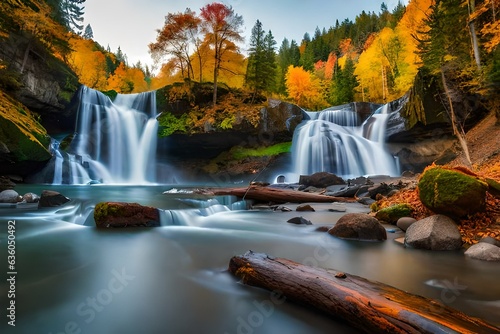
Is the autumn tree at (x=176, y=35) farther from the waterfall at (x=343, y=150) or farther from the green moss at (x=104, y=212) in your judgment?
the green moss at (x=104, y=212)

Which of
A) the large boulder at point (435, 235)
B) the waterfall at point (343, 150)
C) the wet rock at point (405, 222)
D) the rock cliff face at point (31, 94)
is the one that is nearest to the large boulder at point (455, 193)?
the large boulder at point (435, 235)

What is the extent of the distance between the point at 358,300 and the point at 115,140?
75.3 feet

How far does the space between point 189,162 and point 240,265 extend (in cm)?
2276

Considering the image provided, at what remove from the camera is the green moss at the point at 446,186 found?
5.14 metres

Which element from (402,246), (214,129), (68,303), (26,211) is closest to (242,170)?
(214,129)

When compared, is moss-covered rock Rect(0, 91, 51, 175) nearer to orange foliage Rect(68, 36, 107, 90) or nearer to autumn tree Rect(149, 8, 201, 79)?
autumn tree Rect(149, 8, 201, 79)

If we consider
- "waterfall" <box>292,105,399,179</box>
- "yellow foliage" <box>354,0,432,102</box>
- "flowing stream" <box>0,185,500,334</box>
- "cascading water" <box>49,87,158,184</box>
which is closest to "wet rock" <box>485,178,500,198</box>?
"flowing stream" <box>0,185,500,334</box>

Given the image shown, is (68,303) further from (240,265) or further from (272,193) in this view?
(272,193)

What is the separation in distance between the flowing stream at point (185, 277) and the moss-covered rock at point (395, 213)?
4.80 ft

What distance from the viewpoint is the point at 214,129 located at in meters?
21.8

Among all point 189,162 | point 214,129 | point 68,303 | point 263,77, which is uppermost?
point 263,77

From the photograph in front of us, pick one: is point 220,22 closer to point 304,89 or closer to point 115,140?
point 115,140

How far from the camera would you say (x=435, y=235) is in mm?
4871

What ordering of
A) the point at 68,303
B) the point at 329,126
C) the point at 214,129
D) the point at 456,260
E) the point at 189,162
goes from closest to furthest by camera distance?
the point at 68,303, the point at 456,260, the point at 214,129, the point at 329,126, the point at 189,162
